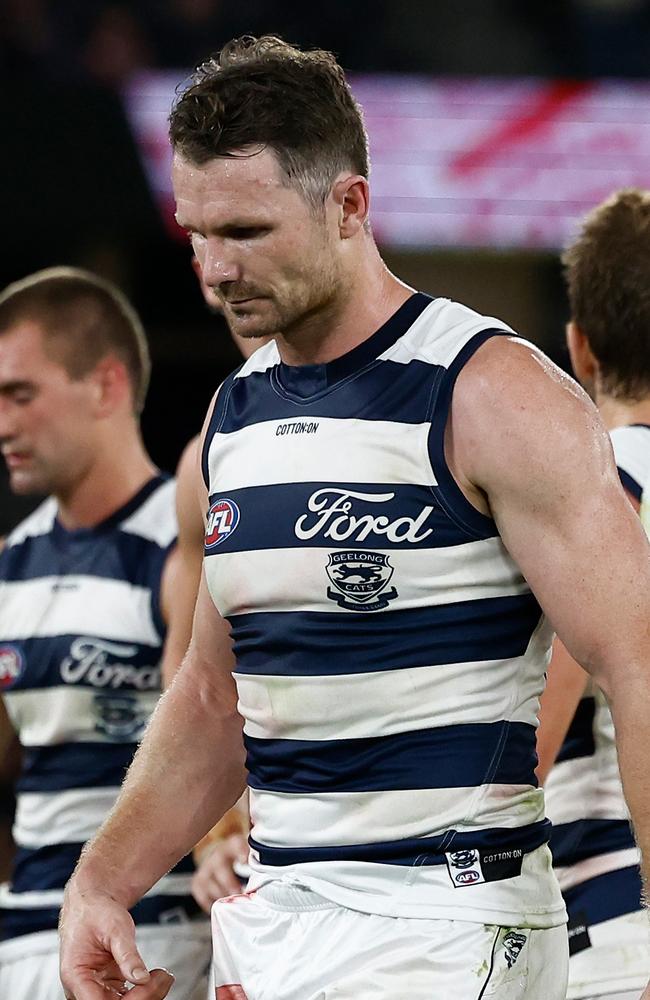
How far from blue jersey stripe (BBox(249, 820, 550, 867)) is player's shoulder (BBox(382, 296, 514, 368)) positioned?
0.63 metres

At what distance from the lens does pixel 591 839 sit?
3090 millimetres

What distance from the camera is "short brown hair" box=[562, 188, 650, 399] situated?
321 cm

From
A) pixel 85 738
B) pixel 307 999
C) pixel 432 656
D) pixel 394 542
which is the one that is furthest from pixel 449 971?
pixel 85 738

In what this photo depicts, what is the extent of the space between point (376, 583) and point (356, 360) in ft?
1.11

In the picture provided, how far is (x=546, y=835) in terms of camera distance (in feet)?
7.79

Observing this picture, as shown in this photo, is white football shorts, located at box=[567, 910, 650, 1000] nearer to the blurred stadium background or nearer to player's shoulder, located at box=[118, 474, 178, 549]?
player's shoulder, located at box=[118, 474, 178, 549]

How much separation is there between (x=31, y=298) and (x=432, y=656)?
103 inches

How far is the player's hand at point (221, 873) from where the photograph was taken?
3.49 m

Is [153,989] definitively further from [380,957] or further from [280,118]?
[280,118]

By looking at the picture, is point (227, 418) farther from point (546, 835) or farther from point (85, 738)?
point (85, 738)

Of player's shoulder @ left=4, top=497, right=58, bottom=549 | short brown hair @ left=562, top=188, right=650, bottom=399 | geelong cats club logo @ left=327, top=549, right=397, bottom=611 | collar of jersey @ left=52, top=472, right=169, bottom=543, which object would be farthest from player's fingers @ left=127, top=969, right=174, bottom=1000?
player's shoulder @ left=4, top=497, right=58, bottom=549

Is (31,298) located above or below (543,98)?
above

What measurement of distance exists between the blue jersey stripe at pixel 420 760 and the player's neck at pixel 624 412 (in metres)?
0.99

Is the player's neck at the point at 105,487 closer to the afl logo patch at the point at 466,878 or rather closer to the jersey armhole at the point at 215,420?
the jersey armhole at the point at 215,420
